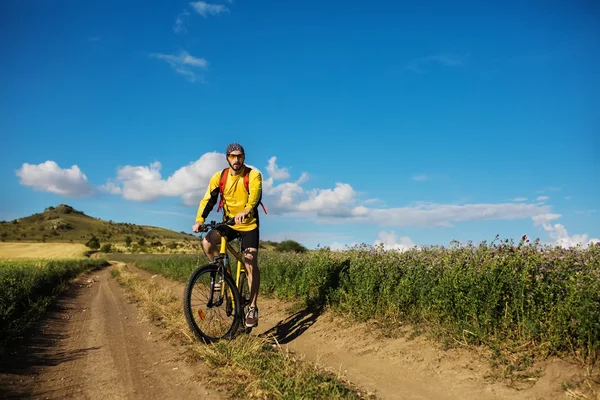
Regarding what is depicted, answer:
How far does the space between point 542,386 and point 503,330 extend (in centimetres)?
93

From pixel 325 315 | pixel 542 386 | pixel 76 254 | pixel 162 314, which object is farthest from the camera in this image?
pixel 76 254

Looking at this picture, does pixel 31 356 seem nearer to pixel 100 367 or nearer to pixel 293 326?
pixel 100 367

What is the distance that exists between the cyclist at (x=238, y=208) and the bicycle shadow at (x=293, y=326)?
0.96 meters

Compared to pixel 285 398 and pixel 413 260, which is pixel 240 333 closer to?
pixel 285 398

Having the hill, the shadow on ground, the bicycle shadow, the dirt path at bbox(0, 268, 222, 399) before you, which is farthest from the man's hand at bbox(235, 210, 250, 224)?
the hill

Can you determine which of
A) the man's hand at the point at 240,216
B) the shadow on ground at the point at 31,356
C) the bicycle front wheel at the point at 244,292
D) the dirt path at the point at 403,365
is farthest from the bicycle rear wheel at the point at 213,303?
the shadow on ground at the point at 31,356

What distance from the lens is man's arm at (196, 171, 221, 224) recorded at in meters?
6.40

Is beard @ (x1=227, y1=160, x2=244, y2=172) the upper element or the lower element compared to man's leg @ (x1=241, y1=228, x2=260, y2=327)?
upper

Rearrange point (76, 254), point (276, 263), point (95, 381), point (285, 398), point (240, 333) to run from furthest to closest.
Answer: point (76, 254)
point (276, 263)
point (240, 333)
point (95, 381)
point (285, 398)

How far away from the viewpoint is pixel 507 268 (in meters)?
5.22

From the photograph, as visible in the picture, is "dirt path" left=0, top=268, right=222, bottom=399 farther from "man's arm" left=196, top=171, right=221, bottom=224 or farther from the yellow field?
the yellow field

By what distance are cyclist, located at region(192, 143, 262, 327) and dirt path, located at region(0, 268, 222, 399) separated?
1.50 metres

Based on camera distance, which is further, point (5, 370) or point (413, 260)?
point (413, 260)

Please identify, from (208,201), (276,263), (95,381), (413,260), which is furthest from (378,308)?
(276,263)
